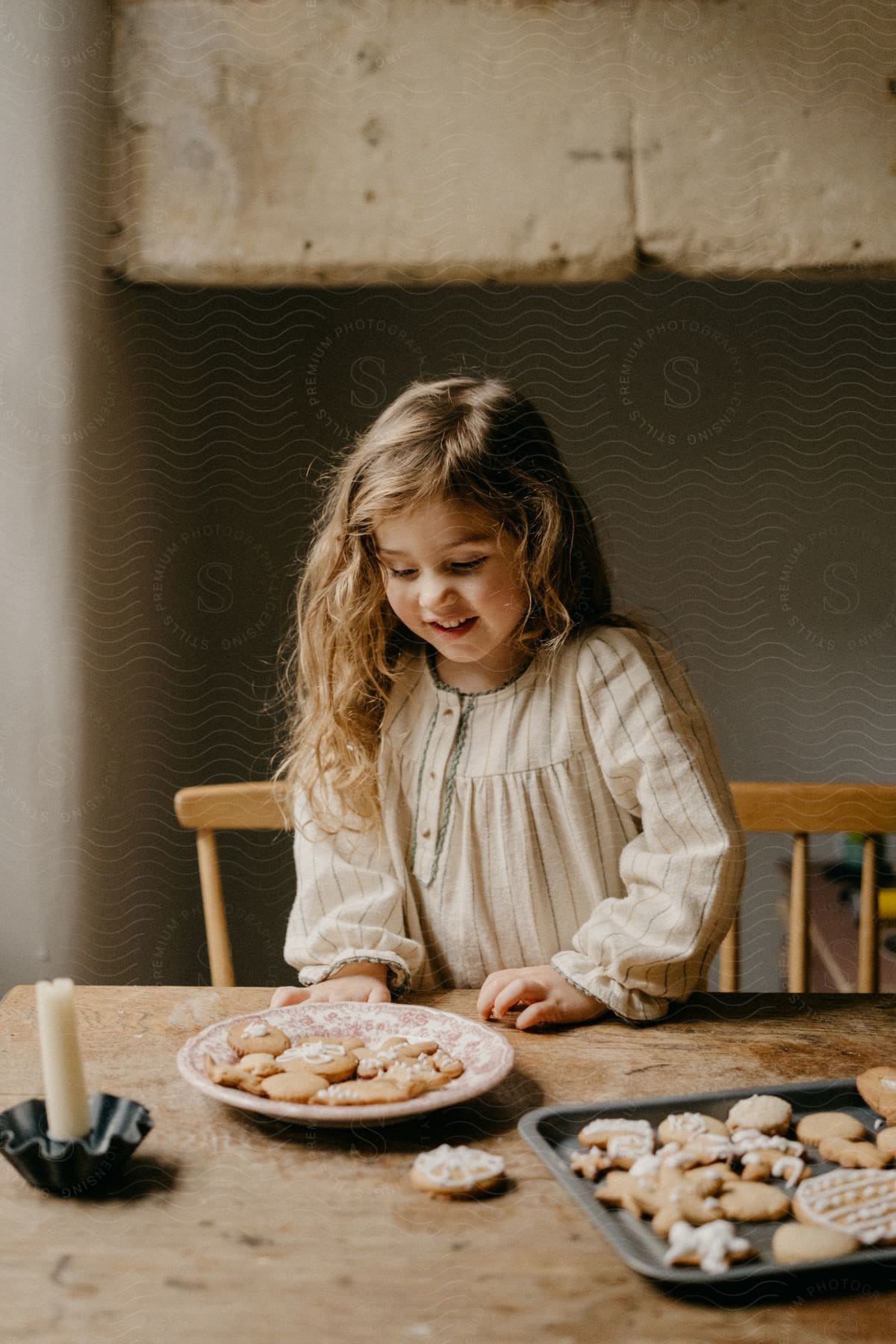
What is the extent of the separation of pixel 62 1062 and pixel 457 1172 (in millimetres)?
230

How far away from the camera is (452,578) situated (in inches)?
38.9

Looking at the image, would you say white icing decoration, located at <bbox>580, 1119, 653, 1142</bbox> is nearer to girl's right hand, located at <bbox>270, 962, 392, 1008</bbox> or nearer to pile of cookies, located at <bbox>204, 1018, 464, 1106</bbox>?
pile of cookies, located at <bbox>204, 1018, 464, 1106</bbox>

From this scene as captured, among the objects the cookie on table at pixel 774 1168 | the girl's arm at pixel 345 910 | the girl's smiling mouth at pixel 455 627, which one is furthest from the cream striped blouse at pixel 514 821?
the cookie on table at pixel 774 1168

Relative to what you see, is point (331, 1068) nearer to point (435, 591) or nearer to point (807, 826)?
point (435, 591)

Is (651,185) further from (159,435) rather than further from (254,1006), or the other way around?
(254,1006)

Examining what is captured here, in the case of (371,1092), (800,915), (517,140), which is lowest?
(800,915)

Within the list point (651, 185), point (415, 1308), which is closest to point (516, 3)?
point (651, 185)

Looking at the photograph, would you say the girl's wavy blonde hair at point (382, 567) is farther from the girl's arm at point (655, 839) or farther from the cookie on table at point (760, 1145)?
the cookie on table at point (760, 1145)

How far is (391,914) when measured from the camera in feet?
3.47

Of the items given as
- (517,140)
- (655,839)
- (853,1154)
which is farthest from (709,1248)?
(517,140)

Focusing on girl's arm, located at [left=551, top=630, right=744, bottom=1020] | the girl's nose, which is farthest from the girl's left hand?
the girl's nose

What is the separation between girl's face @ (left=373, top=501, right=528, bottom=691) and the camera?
98 cm

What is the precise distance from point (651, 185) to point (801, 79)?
0.68 ft

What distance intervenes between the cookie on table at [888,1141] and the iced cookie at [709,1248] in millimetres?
132
